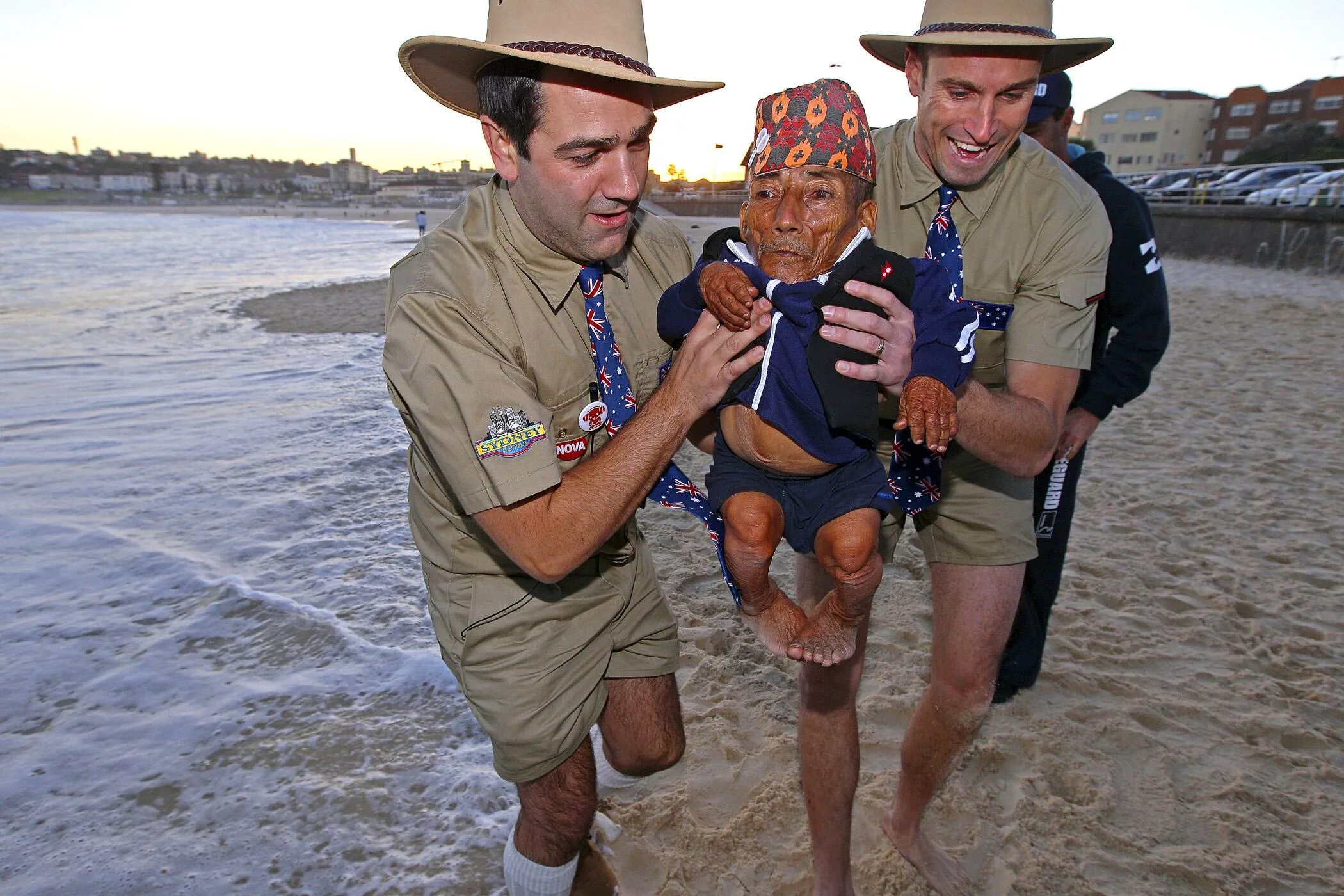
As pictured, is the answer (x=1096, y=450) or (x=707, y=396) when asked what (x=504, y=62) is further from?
(x=1096, y=450)

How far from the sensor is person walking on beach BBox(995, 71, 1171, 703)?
12.5 feet

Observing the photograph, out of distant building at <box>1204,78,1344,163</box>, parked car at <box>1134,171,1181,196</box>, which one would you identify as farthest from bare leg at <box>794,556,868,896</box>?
distant building at <box>1204,78,1344,163</box>

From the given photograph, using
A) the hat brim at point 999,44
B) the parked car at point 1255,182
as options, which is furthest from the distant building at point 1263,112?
the hat brim at point 999,44

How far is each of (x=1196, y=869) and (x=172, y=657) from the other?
522cm

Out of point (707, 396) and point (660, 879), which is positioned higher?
point (707, 396)

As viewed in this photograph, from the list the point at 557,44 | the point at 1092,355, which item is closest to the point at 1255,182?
the point at 1092,355

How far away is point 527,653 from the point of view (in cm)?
269

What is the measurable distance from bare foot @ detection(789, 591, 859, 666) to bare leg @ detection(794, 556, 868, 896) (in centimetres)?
46

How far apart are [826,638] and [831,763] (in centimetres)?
77

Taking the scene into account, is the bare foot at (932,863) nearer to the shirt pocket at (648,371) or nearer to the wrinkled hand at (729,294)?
the shirt pocket at (648,371)

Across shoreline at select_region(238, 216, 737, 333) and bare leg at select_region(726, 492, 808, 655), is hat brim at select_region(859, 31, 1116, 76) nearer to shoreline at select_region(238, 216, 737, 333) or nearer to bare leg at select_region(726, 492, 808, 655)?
bare leg at select_region(726, 492, 808, 655)

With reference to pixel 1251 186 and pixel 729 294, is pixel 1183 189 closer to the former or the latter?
pixel 1251 186

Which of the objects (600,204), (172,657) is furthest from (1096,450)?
(172,657)

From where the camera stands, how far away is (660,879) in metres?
3.15
